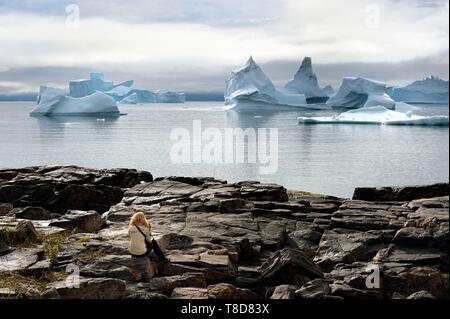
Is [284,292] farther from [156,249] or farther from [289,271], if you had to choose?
[156,249]

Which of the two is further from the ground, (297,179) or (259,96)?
(259,96)

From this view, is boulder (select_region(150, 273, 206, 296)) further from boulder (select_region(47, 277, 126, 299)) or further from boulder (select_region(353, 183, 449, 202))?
boulder (select_region(353, 183, 449, 202))

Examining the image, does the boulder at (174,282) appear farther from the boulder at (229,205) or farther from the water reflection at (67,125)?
the water reflection at (67,125)

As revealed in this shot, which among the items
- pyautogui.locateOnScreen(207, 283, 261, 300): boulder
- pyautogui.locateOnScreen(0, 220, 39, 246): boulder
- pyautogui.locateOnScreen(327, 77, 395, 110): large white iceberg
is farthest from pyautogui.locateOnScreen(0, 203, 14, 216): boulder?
pyautogui.locateOnScreen(327, 77, 395, 110): large white iceberg

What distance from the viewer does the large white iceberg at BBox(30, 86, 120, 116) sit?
303 ft

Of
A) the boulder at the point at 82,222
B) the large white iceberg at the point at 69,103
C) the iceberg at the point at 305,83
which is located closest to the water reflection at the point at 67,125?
the large white iceberg at the point at 69,103

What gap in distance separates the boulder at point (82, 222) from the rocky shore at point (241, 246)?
3 centimetres

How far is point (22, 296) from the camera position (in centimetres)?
969

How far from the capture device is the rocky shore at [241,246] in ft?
33.9

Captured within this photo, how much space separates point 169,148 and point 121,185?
47.5 meters

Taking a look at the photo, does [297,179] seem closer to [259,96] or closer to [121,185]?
[121,185]

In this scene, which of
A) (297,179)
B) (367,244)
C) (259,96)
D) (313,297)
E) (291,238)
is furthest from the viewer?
(259,96)

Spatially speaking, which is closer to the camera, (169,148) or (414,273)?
(414,273)

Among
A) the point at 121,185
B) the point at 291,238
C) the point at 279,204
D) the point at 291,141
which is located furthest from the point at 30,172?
the point at 291,141
